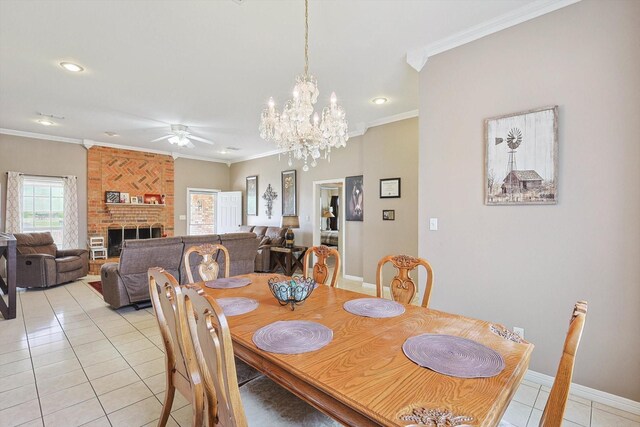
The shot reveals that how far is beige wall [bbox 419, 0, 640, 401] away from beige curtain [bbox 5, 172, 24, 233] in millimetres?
7441

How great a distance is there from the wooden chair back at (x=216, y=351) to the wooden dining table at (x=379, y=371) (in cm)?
19

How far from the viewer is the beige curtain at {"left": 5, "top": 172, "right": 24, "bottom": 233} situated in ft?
18.5

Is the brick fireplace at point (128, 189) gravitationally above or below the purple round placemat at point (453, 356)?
above

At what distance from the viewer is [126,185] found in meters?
7.09

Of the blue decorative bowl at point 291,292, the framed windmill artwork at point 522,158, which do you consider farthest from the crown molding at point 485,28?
the blue decorative bowl at point 291,292

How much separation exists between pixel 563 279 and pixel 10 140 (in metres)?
8.74

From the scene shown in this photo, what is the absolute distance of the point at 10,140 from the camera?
5766 millimetres

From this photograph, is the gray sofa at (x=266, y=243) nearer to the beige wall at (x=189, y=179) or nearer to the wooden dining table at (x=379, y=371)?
the beige wall at (x=189, y=179)

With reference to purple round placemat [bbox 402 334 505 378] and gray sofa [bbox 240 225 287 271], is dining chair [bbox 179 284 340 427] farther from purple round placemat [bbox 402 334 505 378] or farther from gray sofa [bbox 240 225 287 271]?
gray sofa [bbox 240 225 287 271]

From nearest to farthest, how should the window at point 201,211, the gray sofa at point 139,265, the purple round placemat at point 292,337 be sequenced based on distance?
the purple round placemat at point 292,337 < the gray sofa at point 139,265 < the window at point 201,211

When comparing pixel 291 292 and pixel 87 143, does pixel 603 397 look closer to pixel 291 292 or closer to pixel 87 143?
pixel 291 292

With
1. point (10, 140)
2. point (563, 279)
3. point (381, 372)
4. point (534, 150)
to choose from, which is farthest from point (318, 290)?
point (10, 140)

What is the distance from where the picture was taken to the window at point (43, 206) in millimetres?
5957

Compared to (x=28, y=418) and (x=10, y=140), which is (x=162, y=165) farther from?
(x=28, y=418)
